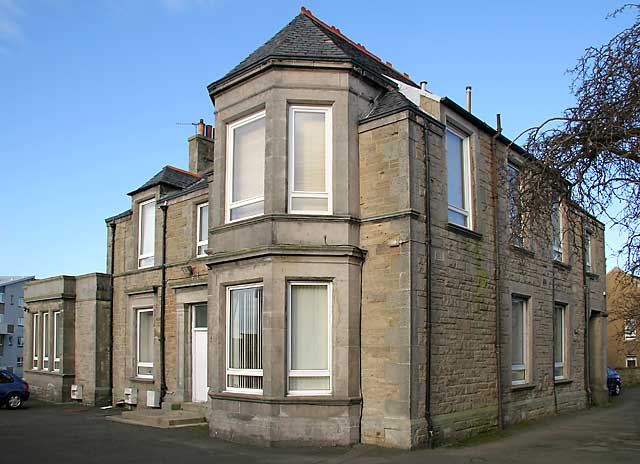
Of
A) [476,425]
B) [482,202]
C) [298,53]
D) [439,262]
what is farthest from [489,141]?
[476,425]

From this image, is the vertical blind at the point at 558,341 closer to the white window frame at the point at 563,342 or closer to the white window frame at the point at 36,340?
the white window frame at the point at 563,342

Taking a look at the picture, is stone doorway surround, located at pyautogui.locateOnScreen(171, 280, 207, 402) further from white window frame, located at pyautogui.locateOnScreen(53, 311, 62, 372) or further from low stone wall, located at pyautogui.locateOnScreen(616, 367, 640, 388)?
low stone wall, located at pyautogui.locateOnScreen(616, 367, 640, 388)

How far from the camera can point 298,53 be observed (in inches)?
524

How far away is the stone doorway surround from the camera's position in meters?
17.5

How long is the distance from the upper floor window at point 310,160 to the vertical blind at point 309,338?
1.66 metres

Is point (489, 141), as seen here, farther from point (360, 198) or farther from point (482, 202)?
point (360, 198)

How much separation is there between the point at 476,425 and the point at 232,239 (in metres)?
6.44

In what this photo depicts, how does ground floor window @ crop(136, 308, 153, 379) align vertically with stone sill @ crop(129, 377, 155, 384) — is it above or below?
above

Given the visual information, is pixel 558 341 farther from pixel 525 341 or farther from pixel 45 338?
pixel 45 338

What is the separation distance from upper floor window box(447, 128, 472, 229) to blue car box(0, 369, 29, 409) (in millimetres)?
15406

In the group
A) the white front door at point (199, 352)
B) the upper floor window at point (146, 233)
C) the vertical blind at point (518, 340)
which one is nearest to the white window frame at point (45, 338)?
the upper floor window at point (146, 233)

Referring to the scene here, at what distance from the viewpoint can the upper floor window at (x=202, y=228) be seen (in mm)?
18422

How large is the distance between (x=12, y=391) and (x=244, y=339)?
11.7 meters

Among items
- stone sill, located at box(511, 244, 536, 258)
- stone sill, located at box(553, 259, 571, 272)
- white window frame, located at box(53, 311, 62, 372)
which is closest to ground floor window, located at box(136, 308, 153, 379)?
white window frame, located at box(53, 311, 62, 372)
